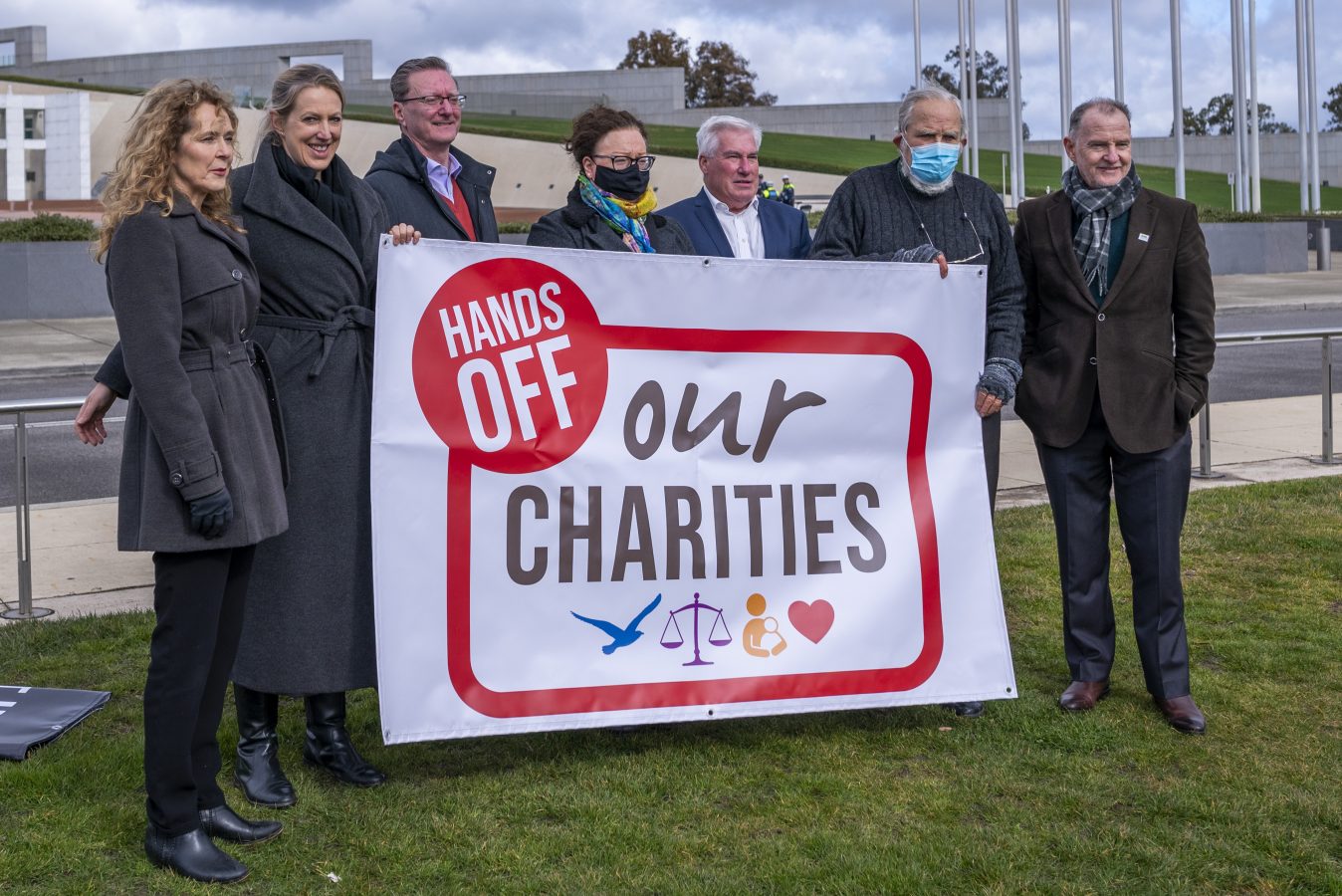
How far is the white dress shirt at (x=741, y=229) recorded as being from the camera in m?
5.53

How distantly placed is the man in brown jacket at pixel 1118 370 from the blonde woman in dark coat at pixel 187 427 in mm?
2601

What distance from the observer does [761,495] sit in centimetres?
458

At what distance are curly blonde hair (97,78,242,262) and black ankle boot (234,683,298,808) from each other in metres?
1.38

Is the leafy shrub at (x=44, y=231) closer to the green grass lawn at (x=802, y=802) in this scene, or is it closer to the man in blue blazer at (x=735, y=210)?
the green grass lawn at (x=802, y=802)

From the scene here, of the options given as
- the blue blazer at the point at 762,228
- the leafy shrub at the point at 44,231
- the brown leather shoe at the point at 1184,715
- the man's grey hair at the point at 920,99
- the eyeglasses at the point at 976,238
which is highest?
the leafy shrub at the point at 44,231

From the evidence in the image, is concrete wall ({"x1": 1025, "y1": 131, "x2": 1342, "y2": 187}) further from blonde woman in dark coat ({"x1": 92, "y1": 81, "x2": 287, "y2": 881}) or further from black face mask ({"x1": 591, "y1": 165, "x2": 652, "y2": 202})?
blonde woman in dark coat ({"x1": 92, "y1": 81, "x2": 287, "y2": 881})

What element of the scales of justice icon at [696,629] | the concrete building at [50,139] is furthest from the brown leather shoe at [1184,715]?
the concrete building at [50,139]

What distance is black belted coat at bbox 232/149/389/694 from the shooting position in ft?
13.3

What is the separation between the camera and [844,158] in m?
66.8

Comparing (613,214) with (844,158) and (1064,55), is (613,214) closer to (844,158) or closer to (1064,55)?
(1064,55)

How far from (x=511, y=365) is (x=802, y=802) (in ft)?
4.97

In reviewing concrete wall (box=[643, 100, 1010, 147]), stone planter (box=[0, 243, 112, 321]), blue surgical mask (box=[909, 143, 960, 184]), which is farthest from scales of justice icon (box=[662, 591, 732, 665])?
concrete wall (box=[643, 100, 1010, 147])

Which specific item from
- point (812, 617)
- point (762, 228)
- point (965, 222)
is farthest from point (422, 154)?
point (812, 617)

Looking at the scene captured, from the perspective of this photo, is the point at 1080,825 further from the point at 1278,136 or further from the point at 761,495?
the point at 1278,136
